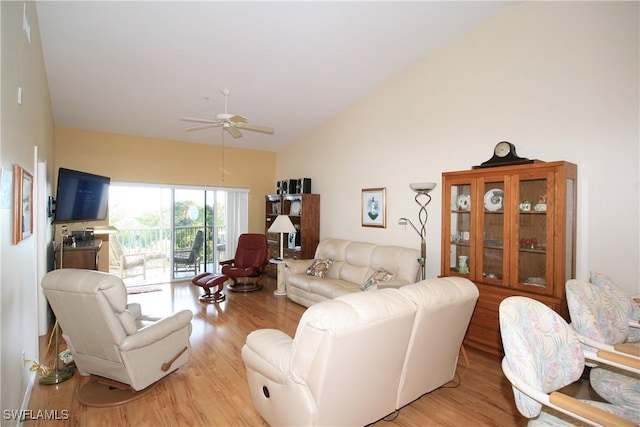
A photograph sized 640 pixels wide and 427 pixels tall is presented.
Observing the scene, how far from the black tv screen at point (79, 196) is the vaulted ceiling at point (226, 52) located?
1352 millimetres

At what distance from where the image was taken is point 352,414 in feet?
6.18

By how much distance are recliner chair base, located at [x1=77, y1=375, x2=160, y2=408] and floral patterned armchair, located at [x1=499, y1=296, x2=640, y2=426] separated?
2.65 m

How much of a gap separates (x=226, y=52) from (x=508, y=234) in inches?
146

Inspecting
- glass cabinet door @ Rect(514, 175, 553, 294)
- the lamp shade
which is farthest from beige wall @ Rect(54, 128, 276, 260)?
glass cabinet door @ Rect(514, 175, 553, 294)

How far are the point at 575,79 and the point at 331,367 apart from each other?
342cm

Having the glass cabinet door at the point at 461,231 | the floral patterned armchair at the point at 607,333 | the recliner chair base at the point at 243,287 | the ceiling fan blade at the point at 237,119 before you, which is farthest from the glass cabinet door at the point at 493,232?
the recliner chair base at the point at 243,287

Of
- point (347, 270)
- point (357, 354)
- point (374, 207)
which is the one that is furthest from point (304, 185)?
point (357, 354)

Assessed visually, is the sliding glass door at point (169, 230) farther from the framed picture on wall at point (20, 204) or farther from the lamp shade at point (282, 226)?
the framed picture on wall at point (20, 204)

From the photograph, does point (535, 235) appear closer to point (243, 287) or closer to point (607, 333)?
point (607, 333)

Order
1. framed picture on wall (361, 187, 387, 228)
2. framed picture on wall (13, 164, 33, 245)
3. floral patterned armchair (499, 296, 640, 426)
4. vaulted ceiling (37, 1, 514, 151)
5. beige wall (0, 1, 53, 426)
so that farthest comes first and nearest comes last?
framed picture on wall (361, 187, 387, 228), vaulted ceiling (37, 1, 514, 151), framed picture on wall (13, 164, 33, 245), beige wall (0, 1, 53, 426), floral patterned armchair (499, 296, 640, 426)

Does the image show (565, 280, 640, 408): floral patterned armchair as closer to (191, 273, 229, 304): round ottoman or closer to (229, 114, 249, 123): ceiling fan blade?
(229, 114, 249, 123): ceiling fan blade

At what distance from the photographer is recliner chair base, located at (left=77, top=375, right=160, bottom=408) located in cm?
242

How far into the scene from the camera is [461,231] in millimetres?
3588

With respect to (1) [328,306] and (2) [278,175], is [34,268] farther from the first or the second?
(2) [278,175]
